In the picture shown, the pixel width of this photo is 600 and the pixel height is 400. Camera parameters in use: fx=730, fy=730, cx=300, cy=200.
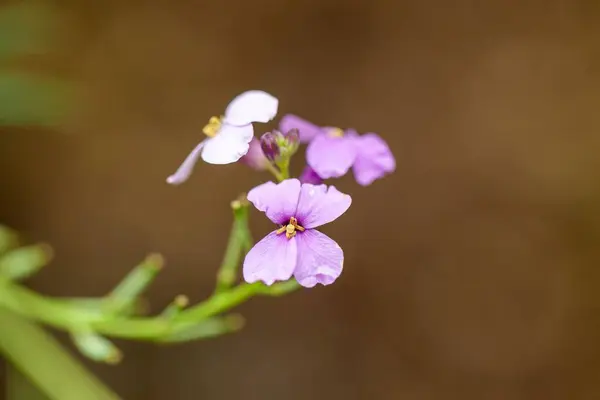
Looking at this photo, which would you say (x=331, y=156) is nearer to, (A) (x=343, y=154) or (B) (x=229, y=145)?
(A) (x=343, y=154)

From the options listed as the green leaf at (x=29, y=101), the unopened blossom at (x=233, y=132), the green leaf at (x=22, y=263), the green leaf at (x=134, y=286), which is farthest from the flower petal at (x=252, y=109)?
the green leaf at (x=29, y=101)

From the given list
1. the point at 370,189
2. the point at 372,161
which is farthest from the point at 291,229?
the point at 370,189

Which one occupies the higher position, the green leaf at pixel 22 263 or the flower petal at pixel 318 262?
the green leaf at pixel 22 263

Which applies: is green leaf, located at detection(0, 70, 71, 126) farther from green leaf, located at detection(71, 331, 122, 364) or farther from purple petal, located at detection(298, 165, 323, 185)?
purple petal, located at detection(298, 165, 323, 185)

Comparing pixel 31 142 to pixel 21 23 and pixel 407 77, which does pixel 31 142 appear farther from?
pixel 407 77

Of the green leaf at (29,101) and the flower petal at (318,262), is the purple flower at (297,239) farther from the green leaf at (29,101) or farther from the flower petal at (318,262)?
the green leaf at (29,101)

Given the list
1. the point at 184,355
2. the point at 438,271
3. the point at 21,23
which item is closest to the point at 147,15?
the point at 21,23
